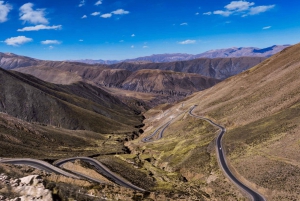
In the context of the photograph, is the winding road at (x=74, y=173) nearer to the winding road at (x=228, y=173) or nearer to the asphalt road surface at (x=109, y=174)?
the asphalt road surface at (x=109, y=174)

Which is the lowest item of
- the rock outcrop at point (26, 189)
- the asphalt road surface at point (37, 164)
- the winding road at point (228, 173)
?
the winding road at point (228, 173)

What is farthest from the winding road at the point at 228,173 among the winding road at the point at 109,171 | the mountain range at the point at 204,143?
the mountain range at the point at 204,143

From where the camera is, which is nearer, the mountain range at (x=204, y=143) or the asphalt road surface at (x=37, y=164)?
the mountain range at (x=204, y=143)

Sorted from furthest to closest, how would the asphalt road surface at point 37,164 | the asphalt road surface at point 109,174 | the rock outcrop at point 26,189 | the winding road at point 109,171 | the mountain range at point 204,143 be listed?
the asphalt road surface at point 37,164
the asphalt road surface at point 109,174
the mountain range at point 204,143
the winding road at point 109,171
the rock outcrop at point 26,189

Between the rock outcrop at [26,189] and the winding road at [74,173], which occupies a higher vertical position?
the rock outcrop at [26,189]

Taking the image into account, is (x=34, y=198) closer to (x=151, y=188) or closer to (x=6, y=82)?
(x=151, y=188)

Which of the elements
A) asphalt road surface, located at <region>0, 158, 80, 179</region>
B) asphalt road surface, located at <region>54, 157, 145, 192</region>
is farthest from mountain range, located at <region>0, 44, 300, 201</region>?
asphalt road surface, located at <region>0, 158, 80, 179</region>

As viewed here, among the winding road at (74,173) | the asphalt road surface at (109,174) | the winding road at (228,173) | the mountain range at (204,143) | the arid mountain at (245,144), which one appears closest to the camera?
the winding road at (228,173)

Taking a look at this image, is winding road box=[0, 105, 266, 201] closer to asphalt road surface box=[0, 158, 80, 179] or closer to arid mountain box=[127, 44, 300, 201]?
asphalt road surface box=[0, 158, 80, 179]

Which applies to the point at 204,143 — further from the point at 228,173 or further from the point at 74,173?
the point at 74,173
